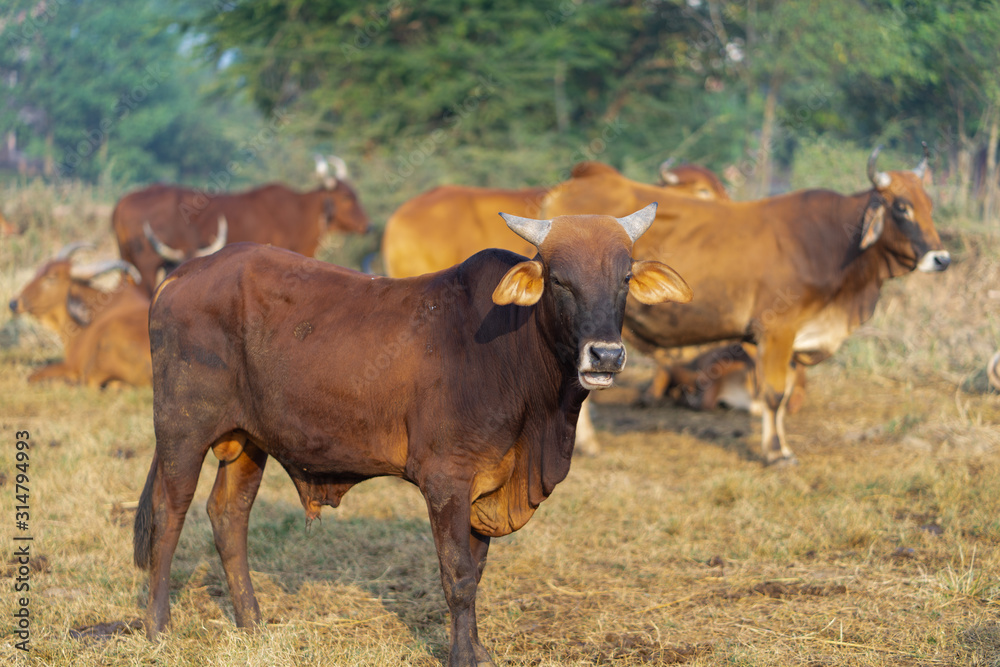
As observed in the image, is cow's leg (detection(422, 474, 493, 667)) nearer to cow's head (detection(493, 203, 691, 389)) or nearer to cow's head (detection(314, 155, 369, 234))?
cow's head (detection(493, 203, 691, 389))

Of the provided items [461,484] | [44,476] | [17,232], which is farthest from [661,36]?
[461,484]

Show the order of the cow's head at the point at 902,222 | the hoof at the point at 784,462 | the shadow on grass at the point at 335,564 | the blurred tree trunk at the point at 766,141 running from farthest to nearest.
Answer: the blurred tree trunk at the point at 766,141
the hoof at the point at 784,462
the cow's head at the point at 902,222
the shadow on grass at the point at 335,564

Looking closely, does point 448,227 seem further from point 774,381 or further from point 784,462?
point 784,462

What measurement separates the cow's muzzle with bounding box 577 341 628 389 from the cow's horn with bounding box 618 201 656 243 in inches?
24.0

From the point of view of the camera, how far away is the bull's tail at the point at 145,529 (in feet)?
13.2

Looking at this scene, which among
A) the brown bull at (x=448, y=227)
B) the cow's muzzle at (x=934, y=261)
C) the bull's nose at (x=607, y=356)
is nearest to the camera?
the bull's nose at (x=607, y=356)

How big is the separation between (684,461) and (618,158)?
11936 millimetres

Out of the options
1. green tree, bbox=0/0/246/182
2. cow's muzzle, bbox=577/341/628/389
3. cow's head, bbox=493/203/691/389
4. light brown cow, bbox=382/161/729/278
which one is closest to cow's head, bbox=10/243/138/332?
light brown cow, bbox=382/161/729/278

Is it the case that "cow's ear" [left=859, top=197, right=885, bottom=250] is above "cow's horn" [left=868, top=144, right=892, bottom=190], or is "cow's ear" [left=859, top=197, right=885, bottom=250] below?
below

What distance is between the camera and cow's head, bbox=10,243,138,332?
9.98m

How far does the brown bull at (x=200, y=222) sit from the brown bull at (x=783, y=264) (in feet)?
19.1

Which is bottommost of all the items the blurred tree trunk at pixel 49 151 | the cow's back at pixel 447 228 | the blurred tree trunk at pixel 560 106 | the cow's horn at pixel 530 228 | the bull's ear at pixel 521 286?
the blurred tree trunk at pixel 49 151

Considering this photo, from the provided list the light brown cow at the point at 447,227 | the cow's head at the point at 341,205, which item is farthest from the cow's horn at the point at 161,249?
the light brown cow at the point at 447,227

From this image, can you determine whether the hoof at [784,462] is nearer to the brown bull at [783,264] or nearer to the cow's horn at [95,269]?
the brown bull at [783,264]
